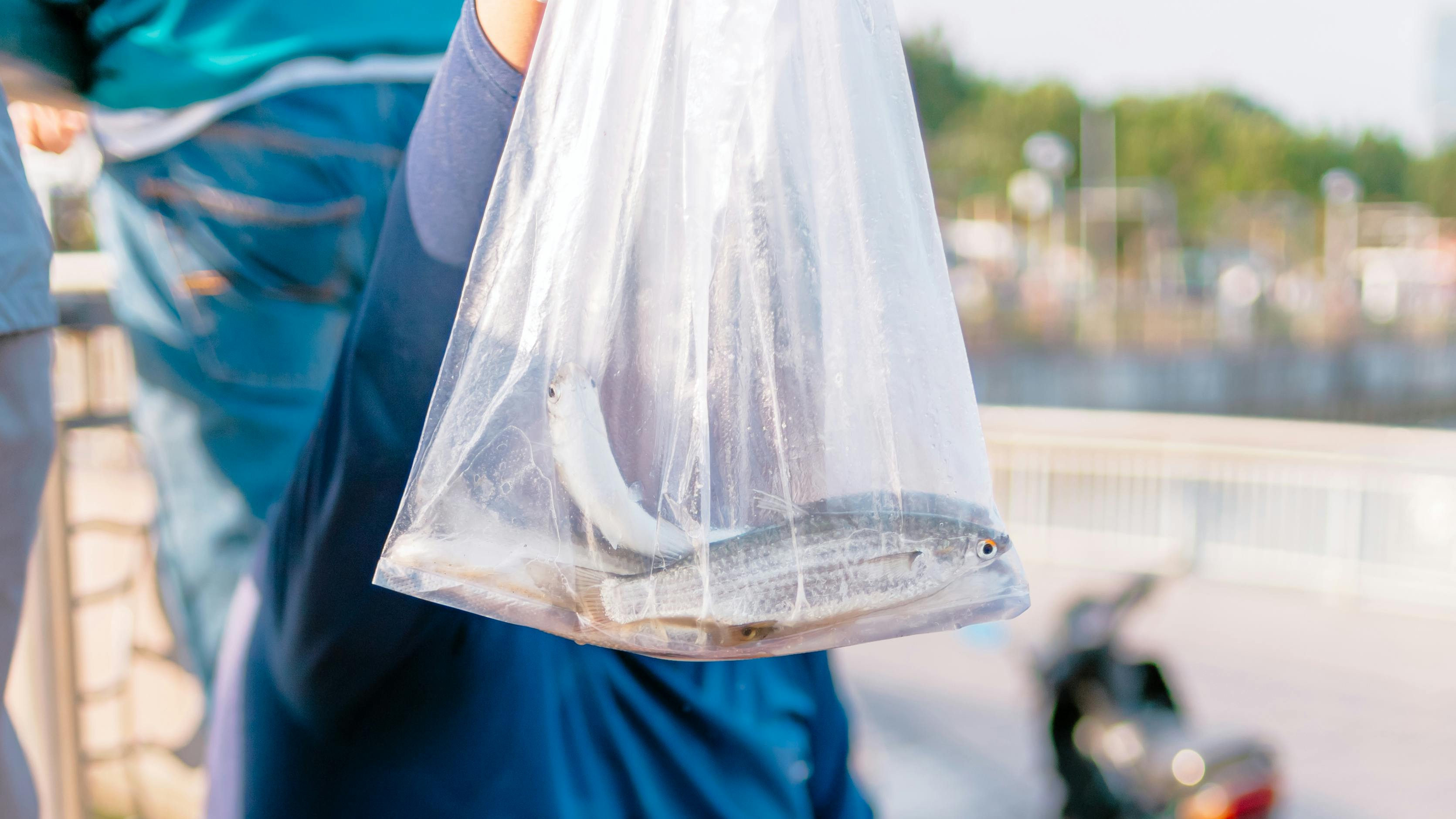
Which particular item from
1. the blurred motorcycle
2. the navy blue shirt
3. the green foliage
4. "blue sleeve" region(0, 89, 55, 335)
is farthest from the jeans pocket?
the green foliage

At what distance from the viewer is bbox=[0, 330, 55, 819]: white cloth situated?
1146mm

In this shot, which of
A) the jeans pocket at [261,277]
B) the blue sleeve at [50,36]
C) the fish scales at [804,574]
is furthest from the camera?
the jeans pocket at [261,277]

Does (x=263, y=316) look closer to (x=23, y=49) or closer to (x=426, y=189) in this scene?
(x=23, y=49)

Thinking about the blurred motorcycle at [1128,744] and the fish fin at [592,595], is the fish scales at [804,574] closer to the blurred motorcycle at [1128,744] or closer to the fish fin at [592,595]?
the fish fin at [592,595]

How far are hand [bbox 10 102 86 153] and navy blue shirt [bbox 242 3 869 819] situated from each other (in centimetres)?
108

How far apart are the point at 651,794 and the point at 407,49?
97 centimetres

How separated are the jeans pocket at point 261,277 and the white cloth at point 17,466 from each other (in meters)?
0.39

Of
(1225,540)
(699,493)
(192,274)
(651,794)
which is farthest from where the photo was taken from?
(1225,540)

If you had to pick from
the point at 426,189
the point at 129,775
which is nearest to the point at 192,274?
the point at 426,189

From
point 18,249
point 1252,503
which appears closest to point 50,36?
point 18,249

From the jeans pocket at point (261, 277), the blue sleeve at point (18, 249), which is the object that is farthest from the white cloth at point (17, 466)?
the jeans pocket at point (261, 277)

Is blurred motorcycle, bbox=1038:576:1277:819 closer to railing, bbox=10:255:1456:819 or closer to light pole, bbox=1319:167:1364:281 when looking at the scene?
railing, bbox=10:255:1456:819

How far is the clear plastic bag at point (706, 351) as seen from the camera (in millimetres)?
853

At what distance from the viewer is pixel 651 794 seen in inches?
47.8
